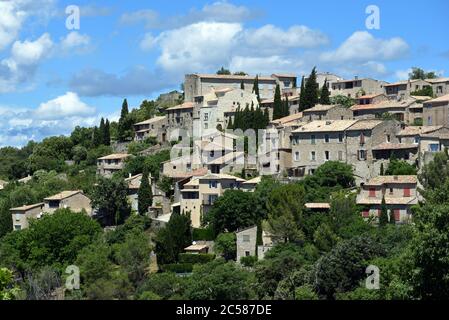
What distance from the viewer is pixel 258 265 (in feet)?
138

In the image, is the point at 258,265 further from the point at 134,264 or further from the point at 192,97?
the point at 192,97

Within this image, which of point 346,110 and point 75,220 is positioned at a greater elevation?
point 346,110

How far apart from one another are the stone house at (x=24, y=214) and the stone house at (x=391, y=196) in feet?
83.5

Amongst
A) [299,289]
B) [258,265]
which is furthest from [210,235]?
[299,289]

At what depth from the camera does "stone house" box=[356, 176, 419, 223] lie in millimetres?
46281

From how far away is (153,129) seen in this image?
77.2 metres

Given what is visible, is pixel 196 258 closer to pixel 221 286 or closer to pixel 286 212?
pixel 286 212

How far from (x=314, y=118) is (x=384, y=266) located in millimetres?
25957

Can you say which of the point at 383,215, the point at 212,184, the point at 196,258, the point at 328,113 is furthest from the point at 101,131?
the point at 383,215

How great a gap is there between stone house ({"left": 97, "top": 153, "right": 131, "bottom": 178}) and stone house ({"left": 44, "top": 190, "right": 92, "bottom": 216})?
27.2 ft

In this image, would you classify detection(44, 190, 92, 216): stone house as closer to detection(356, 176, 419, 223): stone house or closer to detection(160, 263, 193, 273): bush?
detection(160, 263, 193, 273): bush

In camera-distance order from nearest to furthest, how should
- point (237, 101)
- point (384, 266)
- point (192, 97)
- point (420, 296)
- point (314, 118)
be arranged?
1. point (420, 296)
2. point (384, 266)
3. point (314, 118)
4. point (237, 101)
5. point (192, 97)

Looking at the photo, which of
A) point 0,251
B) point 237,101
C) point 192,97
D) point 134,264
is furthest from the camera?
point 192,97

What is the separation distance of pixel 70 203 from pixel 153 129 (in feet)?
58.0
